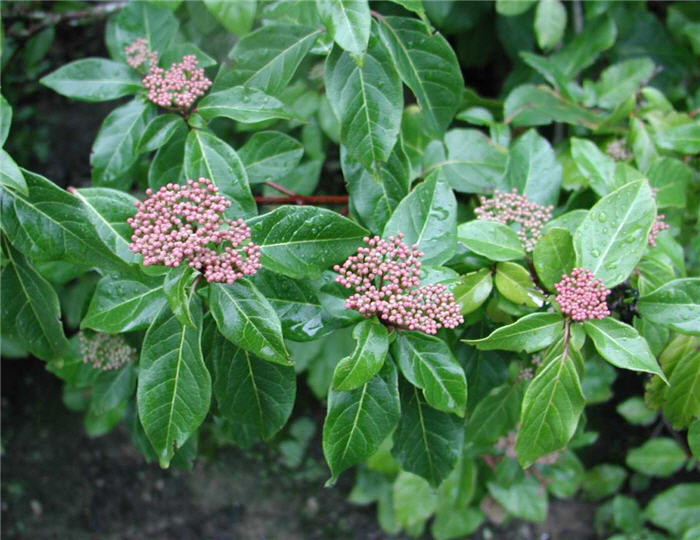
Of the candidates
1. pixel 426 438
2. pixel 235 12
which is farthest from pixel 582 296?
→ pixel 235 12

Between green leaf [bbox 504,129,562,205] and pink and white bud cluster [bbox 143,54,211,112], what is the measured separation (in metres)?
0.71

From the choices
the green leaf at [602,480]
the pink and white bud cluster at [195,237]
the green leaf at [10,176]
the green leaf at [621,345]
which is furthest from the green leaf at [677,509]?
the green leaf at [10,176]

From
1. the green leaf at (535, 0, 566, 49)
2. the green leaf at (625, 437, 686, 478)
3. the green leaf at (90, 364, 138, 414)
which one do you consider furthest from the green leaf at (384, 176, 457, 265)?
the green leaf at (625, 437, 686, 478)

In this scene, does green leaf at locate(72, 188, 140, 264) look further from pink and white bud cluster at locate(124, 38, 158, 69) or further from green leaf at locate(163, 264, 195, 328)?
pink and white bud cluster at locate(124, 38, 158, 69)

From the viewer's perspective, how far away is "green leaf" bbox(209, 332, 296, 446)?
4.29 ft

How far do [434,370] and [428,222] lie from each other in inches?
11.2

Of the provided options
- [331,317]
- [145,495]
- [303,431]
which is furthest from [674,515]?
[145,495]

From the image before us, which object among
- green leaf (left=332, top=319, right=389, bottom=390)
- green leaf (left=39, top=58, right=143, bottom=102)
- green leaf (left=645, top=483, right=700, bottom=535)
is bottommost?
green leaf (left=645, top=483, right=700, bottom=535)

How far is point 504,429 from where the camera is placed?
1730 mm

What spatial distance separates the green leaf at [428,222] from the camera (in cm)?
127

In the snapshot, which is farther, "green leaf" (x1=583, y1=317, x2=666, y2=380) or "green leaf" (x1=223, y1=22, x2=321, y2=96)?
"green leaf" (x1=223, y1=22, x2=321, y2=96)

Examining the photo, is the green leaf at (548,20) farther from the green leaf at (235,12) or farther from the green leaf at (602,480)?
the green leaf at (602,480)

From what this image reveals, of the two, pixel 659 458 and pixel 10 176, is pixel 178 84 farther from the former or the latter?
pixel 659 458

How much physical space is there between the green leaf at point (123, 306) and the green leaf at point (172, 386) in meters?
0.08
